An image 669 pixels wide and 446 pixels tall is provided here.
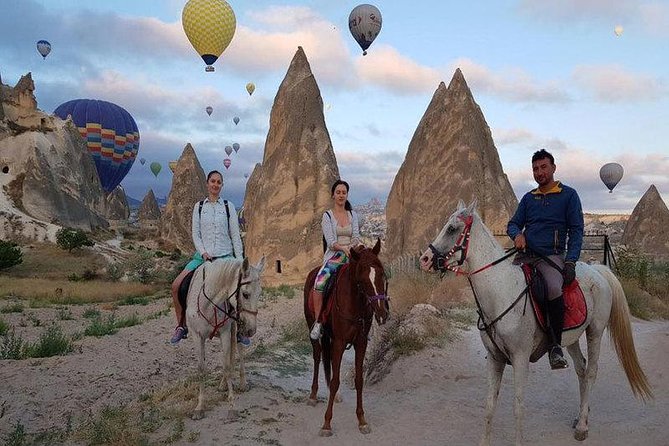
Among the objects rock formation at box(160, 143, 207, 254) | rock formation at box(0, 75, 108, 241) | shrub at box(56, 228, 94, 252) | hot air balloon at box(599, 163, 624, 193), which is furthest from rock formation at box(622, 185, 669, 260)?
rock formation at box(0, 75, 108, 241)

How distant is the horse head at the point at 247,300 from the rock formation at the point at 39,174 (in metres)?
32.8

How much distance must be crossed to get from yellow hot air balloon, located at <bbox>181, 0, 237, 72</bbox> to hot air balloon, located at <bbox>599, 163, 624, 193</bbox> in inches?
1048

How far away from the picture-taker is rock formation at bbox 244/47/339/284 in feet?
89.6

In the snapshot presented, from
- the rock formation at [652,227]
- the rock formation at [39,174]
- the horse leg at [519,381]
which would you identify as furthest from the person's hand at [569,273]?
the rock formation at [652,227]

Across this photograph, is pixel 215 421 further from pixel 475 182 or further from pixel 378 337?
pixel 475 182

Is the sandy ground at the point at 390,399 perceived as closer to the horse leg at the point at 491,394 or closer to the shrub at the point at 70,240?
the horse leg at the point at 491,394

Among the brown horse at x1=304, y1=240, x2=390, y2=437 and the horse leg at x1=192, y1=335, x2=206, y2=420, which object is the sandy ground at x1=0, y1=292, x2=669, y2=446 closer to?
the horse leg at x1=192, y1=335, x2=206, y2=420

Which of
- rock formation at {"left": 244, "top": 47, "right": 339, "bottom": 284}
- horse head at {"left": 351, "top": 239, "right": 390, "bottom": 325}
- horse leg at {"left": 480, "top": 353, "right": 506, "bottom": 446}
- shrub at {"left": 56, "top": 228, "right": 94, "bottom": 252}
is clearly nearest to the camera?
horse leg at {"left": 480, "top": 353, "right": 506, "bottom": 446}

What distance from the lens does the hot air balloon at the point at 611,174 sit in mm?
36281

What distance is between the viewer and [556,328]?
527 cm

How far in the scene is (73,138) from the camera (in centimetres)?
4709

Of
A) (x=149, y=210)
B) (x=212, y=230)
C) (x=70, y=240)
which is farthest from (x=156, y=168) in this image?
(x=212, y=230)

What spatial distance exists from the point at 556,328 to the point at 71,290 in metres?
20.5

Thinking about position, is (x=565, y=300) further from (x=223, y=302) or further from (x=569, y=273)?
(x=223, y=302)
